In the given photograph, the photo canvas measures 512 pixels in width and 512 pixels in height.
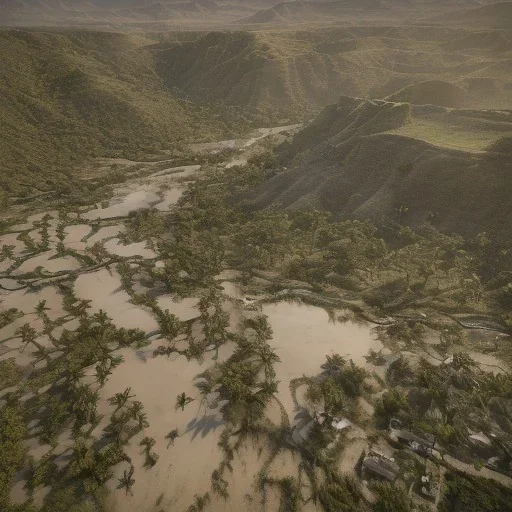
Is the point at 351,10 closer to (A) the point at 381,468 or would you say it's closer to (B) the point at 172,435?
(A) the point at 381,468

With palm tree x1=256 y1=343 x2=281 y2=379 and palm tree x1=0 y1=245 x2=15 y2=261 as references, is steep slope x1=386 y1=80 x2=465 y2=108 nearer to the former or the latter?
palm tree x1=256 y1=343 x2=281 y2=379

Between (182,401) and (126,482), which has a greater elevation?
(126,482)

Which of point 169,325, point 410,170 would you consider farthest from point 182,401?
point 410,170

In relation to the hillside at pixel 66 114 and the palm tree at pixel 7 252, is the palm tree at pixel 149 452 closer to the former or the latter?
the palm tree at pixel 7 252

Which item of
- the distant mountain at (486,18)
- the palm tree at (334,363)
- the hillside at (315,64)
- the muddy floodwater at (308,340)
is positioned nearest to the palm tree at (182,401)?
the muddy floodwater at (308,340)

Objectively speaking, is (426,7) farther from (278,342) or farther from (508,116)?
(278,342)

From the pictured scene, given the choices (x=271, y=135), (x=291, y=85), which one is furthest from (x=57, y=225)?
(x=291, y=85)
